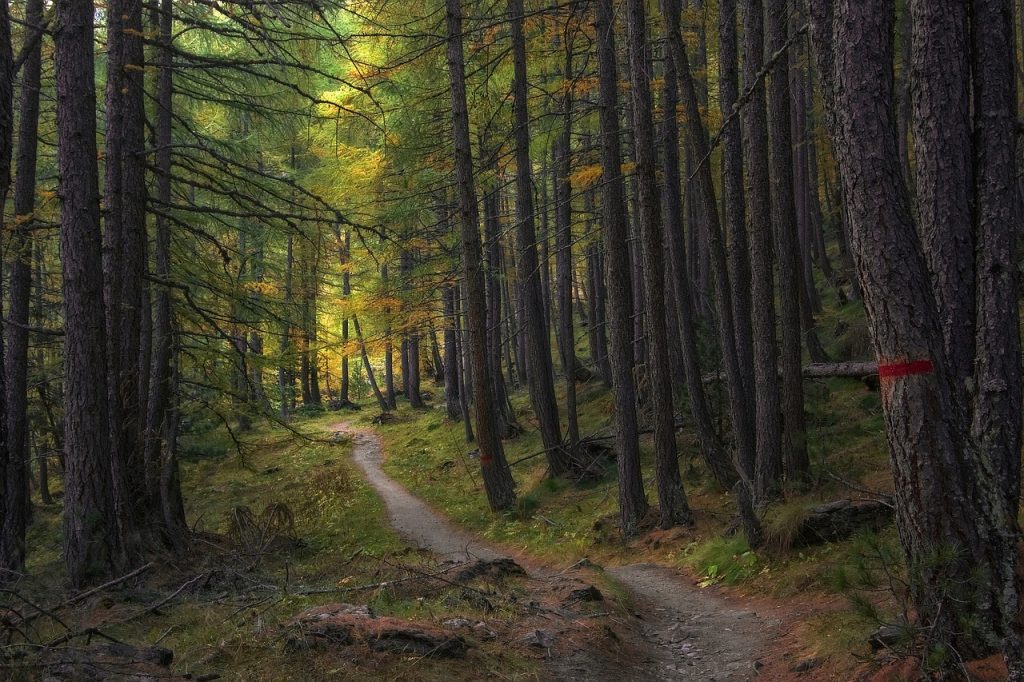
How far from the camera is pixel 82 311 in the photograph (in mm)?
8805

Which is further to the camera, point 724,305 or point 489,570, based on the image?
point 724,305

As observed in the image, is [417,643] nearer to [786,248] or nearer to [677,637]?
[677,637]

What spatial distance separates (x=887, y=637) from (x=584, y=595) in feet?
10.1

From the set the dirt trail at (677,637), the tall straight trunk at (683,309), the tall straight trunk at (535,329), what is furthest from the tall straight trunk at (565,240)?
the dirt trail at (677,637)

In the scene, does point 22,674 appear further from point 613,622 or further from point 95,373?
point 95,373

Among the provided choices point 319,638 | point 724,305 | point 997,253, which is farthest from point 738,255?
point 319,638

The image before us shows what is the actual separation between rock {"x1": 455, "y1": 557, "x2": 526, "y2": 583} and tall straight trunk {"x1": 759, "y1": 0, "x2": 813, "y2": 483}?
3.83 meters

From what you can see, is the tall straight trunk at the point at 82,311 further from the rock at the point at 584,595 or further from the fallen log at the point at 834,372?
the fallen log at the point at 834,372

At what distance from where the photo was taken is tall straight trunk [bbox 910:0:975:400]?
4367mm

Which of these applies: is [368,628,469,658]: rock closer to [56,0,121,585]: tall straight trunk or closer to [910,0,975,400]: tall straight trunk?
[910,0,975,400]: tall straight trunk

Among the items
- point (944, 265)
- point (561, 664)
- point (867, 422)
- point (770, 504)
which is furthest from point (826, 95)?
point (867, 422)

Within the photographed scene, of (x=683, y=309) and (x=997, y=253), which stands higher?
(x=683, y=309)

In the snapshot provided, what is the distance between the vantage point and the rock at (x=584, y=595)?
723cm

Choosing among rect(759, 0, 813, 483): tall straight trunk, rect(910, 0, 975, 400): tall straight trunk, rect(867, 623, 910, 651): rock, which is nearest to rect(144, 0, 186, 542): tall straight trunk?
rect(759, 0, 813, 483): tall straight trunk
